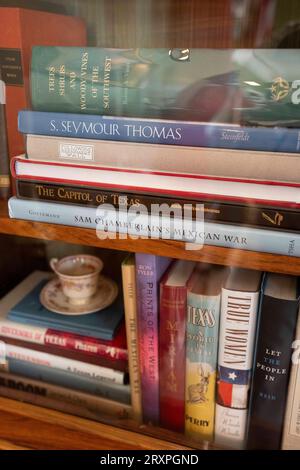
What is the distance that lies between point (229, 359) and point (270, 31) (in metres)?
0.42

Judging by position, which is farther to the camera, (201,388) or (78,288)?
(78,288)

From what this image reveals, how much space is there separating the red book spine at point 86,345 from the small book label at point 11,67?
34 cm

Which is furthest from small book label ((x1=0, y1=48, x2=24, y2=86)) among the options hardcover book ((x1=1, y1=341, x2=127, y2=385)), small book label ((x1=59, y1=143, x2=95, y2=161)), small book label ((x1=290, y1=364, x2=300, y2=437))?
small book label ((x1=290, y1=364, x2=300, y2=437))

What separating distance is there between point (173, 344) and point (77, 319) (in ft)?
0.54

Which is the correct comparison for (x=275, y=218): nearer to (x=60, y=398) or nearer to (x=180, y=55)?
(x=180, y=55)

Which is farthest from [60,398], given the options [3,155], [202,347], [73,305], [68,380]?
[3,155]

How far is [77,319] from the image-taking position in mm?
626

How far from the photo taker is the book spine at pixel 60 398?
60 centimetres

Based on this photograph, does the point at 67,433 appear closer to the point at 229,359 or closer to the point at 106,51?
the point at 229,359

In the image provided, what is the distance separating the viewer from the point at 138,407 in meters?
0.59

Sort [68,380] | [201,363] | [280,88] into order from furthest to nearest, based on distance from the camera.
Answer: [68,380] → [201,363] → [280,88]

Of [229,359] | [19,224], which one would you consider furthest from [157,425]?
[19,224]

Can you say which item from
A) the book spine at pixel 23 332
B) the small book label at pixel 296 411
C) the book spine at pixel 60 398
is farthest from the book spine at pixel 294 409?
the book spine at pixel 23 332

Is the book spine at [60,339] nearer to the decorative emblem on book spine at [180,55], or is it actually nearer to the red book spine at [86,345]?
the red book spine at [86,345]
